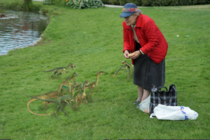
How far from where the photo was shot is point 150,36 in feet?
12.1

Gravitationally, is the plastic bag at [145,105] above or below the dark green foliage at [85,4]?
below

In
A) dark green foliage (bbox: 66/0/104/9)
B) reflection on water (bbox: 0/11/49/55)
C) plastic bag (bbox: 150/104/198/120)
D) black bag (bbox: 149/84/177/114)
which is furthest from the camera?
dark green foliage (bbox: 66/0/104/9)

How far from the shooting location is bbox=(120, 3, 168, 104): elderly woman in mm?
3691

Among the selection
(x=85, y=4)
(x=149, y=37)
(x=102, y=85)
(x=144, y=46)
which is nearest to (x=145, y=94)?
(x=144, y=46)

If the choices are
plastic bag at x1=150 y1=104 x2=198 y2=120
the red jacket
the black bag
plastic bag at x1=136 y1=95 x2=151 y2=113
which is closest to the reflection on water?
plastic bag at x1=136 y1=95 x2=151 y2=113

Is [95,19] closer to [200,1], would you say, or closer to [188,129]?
[200,1]

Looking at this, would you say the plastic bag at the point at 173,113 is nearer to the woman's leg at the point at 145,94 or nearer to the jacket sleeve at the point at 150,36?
the woman's leg at the point at 145,94

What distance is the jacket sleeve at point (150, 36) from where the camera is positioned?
12.1 ft

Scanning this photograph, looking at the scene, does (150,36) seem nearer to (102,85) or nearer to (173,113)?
(173,113)

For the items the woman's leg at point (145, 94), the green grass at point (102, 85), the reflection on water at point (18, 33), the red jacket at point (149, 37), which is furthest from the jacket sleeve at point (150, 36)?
the reflection on water at point (18, 33)

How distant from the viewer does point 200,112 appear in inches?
162

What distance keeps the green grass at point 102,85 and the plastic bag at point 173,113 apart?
0.08 m

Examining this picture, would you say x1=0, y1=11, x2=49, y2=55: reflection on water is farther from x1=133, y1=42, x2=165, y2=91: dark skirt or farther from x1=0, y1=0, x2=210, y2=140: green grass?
x1=133, y1=42, x2=165, y2=91: dark skirt

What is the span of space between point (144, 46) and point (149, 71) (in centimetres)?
51
